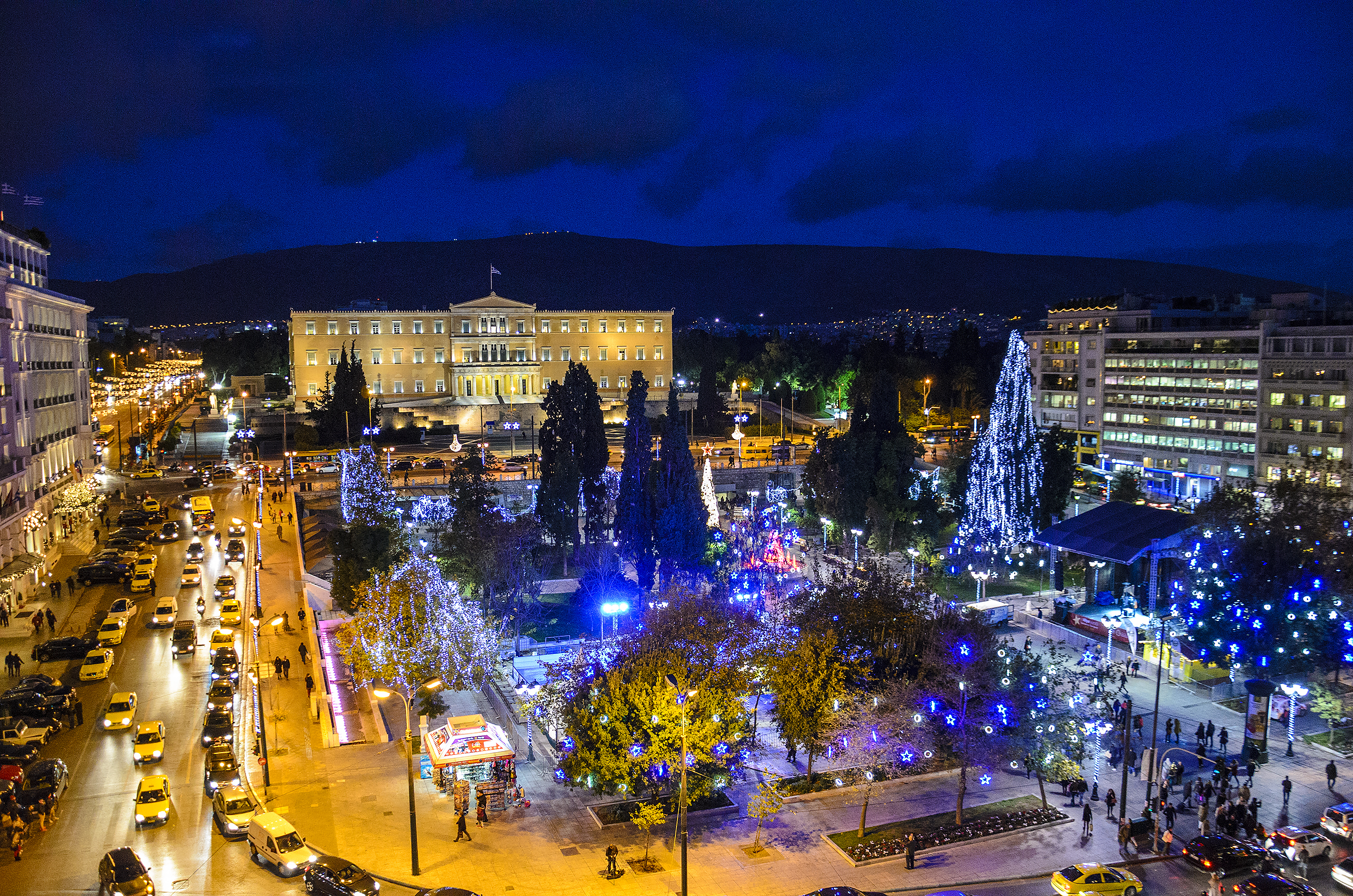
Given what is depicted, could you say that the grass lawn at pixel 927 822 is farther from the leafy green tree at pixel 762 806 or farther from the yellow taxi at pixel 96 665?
the yellow taxi at pixel 96 665

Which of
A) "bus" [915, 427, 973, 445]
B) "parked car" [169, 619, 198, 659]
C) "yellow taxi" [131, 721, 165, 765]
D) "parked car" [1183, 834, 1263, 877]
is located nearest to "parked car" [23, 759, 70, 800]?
"yellow taxi" [131, 721, 165, 765]

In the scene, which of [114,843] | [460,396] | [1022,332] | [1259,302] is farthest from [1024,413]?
[460,396]

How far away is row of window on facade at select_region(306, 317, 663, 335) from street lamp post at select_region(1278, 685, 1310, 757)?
81302mm

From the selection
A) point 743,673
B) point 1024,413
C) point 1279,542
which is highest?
point 1024,413

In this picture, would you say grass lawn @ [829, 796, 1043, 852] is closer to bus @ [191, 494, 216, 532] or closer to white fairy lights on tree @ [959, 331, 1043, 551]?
white fairy lights on tree @ [959, 331, 1043, 551]

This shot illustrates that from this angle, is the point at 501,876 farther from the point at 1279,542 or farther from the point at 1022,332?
the point at 1022,332

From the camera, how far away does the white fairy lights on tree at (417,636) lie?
25.6 meters

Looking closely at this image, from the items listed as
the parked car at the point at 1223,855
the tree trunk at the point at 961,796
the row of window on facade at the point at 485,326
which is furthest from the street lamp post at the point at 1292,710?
the row of window on facade at the point at 485,326

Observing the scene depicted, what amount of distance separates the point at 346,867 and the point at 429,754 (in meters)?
5.08

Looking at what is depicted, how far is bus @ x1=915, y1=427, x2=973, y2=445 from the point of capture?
7506 centimetres

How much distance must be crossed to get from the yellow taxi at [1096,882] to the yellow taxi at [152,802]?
19431 millimetres

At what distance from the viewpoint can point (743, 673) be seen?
912 inches

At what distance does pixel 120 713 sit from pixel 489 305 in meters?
74.0

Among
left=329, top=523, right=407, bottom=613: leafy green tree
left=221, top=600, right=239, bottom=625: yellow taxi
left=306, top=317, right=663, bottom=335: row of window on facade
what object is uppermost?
left=306, top=317, right=663, bottom=335: row of window on facade
